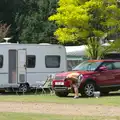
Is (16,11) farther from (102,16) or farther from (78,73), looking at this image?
(78,73)

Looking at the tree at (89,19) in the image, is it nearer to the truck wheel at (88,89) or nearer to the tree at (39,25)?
the truck wheel at (88,89)

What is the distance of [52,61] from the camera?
25516mm

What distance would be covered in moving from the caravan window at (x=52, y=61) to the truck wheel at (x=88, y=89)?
5.30 meters

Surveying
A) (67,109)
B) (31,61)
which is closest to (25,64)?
(31,61)

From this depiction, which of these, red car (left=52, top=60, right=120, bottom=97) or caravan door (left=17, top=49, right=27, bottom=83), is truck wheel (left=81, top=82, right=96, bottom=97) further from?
caravan door (left=17, top=49, right=27, bottom=83)

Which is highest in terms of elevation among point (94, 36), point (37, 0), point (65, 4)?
point (37, 0)

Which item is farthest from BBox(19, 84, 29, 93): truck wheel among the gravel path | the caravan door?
the gravel path

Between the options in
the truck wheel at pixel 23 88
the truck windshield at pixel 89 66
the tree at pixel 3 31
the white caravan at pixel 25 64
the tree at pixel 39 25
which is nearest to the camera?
the truck windshield at pixel 89 66

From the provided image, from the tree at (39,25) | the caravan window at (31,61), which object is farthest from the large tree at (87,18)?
the tree at (39,25)

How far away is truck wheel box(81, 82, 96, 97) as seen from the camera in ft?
66.8

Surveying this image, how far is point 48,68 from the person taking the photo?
996 inches

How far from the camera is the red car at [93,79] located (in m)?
20.3

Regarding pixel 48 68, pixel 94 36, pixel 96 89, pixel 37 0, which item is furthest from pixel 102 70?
pixel 37 0

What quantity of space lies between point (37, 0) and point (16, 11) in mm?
3000
